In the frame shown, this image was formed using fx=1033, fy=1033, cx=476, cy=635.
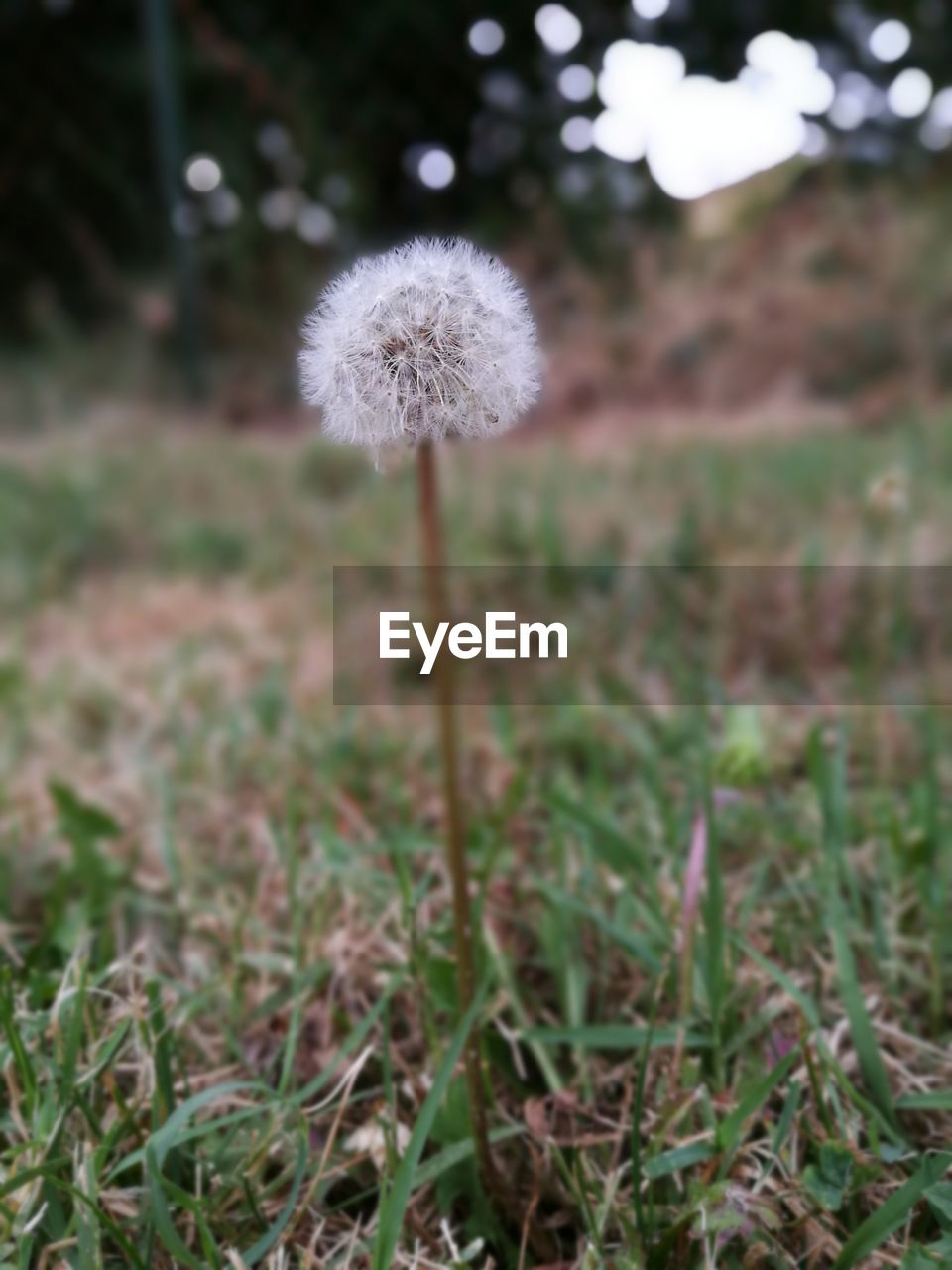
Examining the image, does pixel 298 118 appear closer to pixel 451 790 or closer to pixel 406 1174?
pixel 451 790

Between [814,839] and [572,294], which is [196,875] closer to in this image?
[814,839]

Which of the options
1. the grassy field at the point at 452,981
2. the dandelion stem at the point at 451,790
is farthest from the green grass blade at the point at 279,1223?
the dandelion stem at the point at 451,790

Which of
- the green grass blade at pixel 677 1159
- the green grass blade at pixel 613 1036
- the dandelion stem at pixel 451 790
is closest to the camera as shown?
the dandelion stem at pixel 451 790

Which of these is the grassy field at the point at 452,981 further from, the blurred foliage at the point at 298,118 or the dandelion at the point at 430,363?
the blurred foliage at the point at 298,118

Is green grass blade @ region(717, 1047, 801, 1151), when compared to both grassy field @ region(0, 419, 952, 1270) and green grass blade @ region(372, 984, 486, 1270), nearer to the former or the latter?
grassy field @ region(0, 419, 952, 1270)

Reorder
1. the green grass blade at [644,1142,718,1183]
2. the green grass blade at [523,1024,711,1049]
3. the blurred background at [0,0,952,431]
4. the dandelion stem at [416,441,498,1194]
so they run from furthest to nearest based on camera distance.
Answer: the blurred background at [0,0,952,431] < the green grass blade at [523,1024,711,1049] < the green grass blade at [644,1142,718,1183] < the dandelion stem at [416,441,498,1194]

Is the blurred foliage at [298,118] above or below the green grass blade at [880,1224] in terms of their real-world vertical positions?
above

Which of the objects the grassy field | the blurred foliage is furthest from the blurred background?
the grassy field
